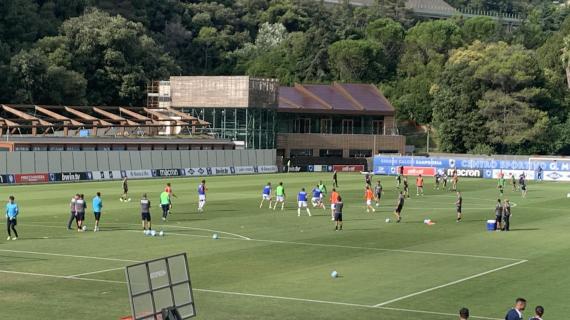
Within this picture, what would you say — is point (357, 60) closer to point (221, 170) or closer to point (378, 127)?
point (378, 127)

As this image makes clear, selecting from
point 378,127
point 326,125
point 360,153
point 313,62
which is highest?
point 313,62

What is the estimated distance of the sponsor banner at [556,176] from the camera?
108812mm

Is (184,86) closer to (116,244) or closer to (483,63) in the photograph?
(483,63)

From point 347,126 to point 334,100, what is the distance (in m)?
4.18

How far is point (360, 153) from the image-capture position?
140m

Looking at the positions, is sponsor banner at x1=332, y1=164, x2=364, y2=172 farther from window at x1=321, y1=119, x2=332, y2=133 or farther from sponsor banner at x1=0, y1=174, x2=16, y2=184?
sponsor banner at x1=0, y1=174, x2=16, y2=184

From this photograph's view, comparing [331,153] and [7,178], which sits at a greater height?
[331,153]

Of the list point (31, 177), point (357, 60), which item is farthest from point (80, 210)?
point (357, 60)

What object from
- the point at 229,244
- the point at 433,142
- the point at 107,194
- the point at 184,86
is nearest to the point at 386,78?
the point at 433,142

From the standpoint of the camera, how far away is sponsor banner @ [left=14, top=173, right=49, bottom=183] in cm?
8625

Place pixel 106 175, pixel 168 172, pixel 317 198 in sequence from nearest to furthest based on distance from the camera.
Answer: pixel 317 198, pixel 106 175, pixel 168 172


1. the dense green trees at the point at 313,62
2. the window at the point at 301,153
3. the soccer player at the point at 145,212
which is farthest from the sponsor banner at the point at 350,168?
the soccer player at the point at 145,212

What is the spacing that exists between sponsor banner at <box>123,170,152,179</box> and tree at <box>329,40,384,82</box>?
249 ft

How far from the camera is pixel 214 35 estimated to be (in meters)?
186
